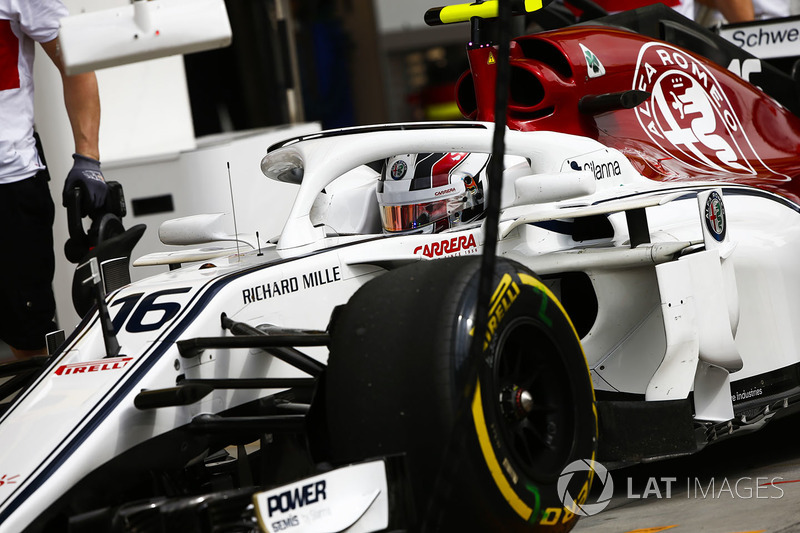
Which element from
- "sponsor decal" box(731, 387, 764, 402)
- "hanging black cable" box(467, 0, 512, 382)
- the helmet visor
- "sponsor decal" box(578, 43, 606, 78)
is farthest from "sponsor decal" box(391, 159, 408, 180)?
"hanging black cable" box(467, 0, 512, 382)

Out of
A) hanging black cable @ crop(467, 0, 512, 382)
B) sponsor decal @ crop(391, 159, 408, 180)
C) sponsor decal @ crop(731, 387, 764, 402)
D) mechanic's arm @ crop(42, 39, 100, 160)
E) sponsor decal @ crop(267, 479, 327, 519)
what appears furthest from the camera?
mechanic's arm @ crop(42, 39, 100, 160)

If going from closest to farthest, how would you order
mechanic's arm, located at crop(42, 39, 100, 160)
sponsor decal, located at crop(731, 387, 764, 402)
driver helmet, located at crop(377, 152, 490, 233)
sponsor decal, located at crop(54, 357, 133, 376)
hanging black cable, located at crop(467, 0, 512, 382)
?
hanging black cable, located at crop(467, 0, 512, 382) < sponsor decal, located at crop(54, 357, 133, 376) < sponsor decal, located at crop(731, 387, 764, 402) < driver helmet, located at crop(377, 152, 490, 233) < mechanic's arm, located at crop(42, 39, 100, 160)

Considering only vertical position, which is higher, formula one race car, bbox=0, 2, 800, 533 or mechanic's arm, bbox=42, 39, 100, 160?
mechanic's arm, bbox=42, 39, 100, 160

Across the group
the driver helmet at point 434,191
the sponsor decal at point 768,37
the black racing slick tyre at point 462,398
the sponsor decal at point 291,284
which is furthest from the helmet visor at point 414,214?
the sponsor decal at point 768,37

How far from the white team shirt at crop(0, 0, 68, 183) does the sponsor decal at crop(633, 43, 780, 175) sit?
2.24 metres

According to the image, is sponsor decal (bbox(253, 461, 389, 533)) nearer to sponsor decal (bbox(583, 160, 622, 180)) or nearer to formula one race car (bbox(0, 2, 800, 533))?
formula one race car (bbox(0, 2, 800, 533))

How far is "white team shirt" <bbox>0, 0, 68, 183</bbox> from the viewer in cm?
450

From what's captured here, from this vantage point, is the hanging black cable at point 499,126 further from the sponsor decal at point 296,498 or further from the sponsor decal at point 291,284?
the sponsor decal at point 291,284

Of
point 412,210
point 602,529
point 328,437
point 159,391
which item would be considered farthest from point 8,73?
point 602,529

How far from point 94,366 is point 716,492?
186 cm

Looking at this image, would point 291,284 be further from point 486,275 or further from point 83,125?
point 83,125

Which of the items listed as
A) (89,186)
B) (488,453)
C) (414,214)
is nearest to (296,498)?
(488,453)

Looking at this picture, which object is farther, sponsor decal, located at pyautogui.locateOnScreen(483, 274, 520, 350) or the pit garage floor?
the pit garage floor

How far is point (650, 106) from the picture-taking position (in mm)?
4520
